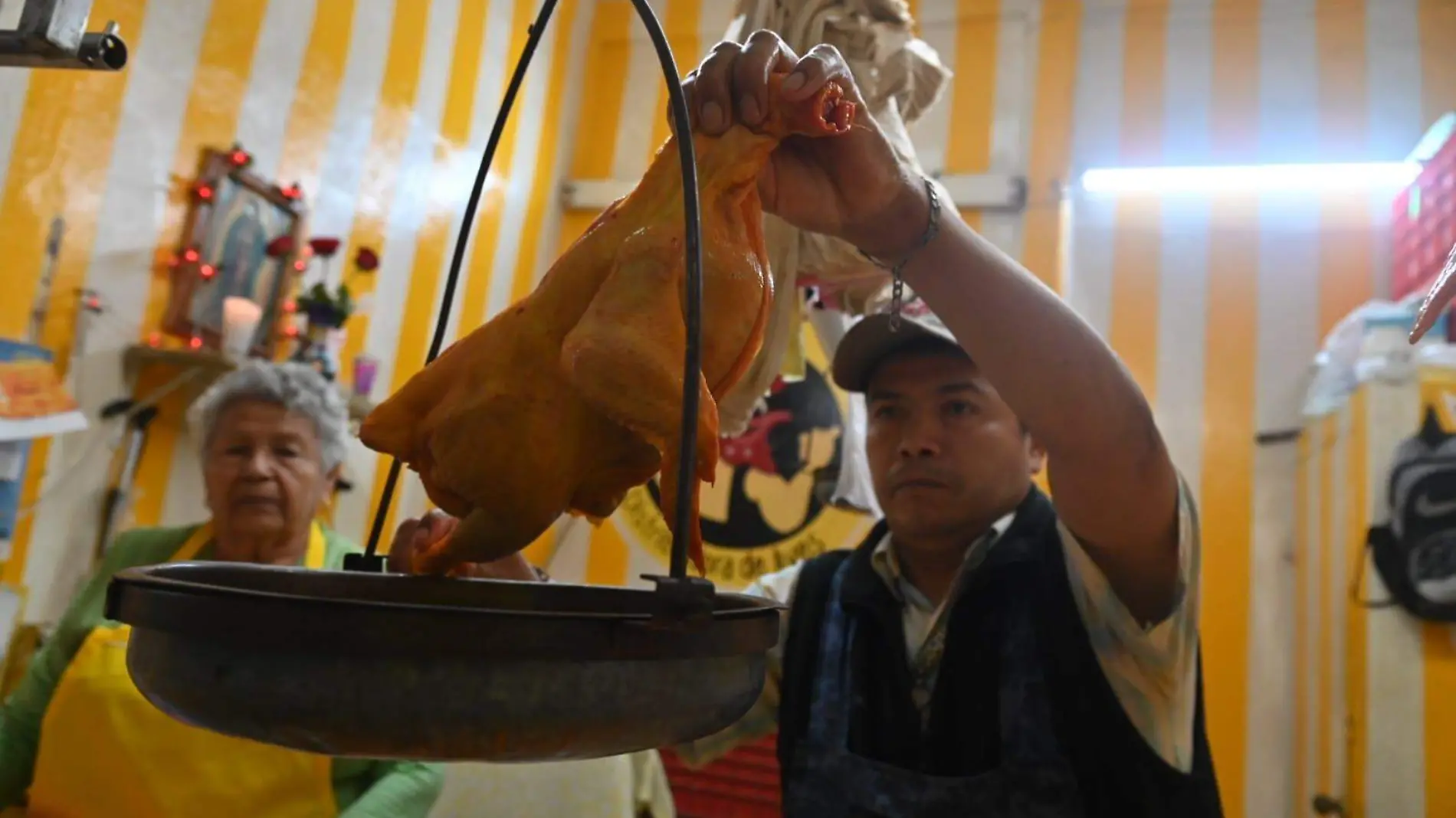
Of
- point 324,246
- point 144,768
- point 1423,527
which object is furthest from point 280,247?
point 1423,527

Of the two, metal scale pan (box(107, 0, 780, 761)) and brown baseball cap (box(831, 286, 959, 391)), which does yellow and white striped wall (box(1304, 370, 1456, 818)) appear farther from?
metal scale pan (box(107, 0, 780, 761))

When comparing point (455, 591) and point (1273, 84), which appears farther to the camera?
point (1273, 84)

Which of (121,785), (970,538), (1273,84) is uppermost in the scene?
(1273,84)

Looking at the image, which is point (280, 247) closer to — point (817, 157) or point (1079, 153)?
point (817, 157)

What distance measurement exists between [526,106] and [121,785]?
238cm

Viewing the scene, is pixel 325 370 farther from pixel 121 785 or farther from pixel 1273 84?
pixel 1273 84

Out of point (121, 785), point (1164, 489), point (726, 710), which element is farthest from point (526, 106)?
point (726, 710)

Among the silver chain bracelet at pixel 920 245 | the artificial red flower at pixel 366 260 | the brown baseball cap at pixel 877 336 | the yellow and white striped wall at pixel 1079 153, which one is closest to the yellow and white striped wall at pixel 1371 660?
the yellow and white striped wall at pixel 1079 153

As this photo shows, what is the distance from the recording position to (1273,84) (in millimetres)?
2908

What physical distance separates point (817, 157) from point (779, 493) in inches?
83.6

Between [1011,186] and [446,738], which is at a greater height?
[1011,186]

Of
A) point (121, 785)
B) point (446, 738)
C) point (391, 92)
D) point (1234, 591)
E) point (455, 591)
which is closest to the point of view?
point (446, 738)

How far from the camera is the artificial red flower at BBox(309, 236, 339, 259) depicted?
78.3 inches

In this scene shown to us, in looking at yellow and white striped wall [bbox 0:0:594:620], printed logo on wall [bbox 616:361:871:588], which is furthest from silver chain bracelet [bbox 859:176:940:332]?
printed logo on wall [bbox 616:361:871:588]
